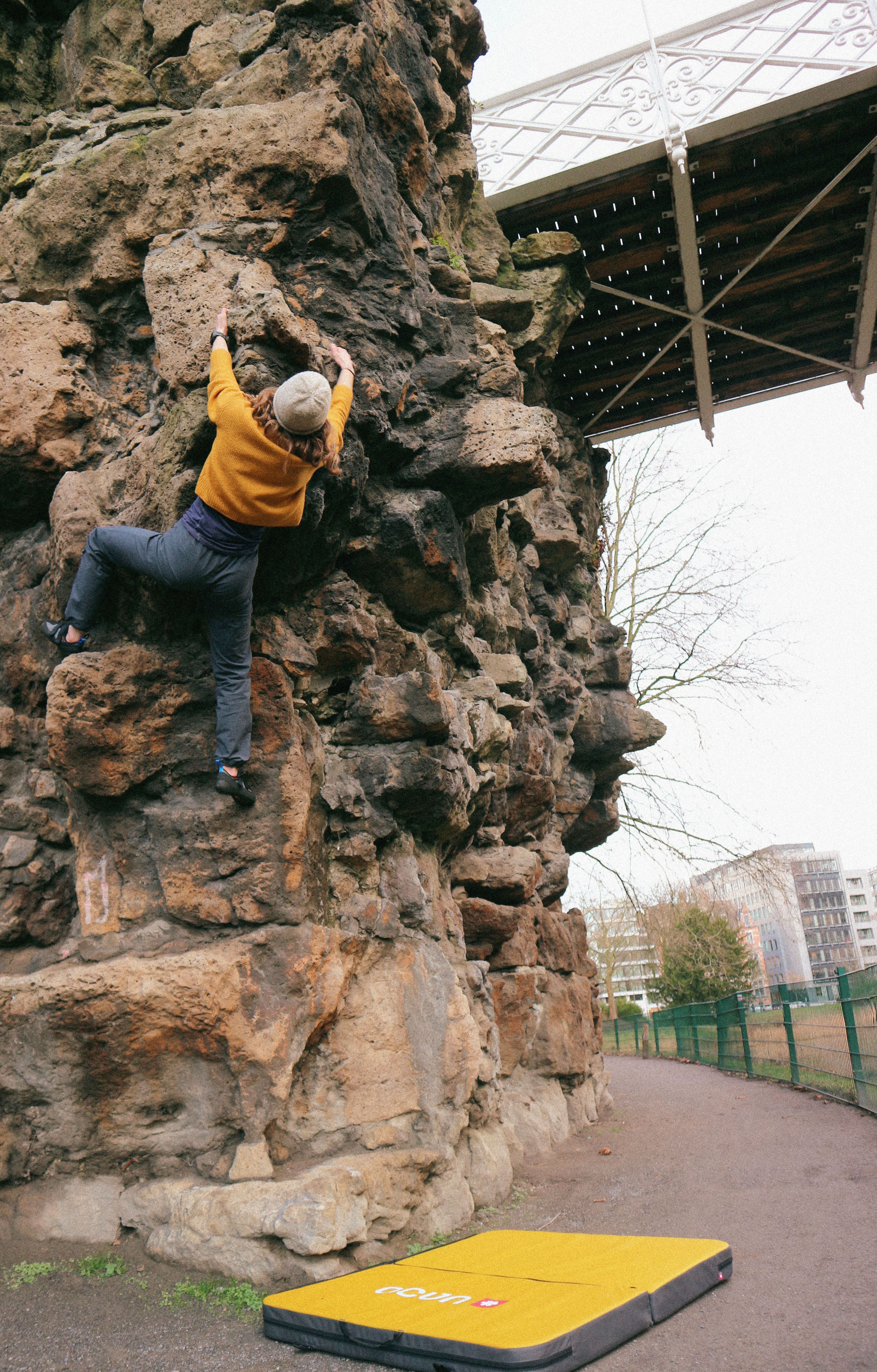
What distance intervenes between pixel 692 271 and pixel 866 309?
228cm

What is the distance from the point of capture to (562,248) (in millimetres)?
9523

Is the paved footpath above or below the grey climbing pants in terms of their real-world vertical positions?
below

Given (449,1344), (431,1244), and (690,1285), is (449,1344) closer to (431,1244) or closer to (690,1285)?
(690,1285)

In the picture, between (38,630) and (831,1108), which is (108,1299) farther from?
(831,1108)

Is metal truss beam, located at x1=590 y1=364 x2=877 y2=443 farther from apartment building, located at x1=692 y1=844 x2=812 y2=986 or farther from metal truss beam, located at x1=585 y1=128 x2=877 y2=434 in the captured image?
apartment building, located at x1=692 y1=844 x2=812 y2=986

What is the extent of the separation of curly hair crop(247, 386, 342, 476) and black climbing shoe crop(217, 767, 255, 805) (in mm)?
1567

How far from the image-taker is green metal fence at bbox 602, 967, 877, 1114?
28.4 ft

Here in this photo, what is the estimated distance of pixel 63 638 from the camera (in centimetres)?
471

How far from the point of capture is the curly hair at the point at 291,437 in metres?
4.07

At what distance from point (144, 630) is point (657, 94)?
8.00 metres

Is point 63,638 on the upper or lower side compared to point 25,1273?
upper

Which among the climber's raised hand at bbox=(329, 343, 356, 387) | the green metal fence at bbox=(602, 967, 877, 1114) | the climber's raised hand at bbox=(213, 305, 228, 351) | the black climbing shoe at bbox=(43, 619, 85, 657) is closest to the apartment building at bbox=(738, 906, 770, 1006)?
the green metal fence at bbox=(602, 967, 877, 1114)

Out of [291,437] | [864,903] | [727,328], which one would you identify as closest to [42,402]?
[291,437]

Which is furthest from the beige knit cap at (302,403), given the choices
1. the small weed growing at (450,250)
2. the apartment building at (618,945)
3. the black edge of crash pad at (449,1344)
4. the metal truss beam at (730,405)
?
the apartment building at (618,945)
